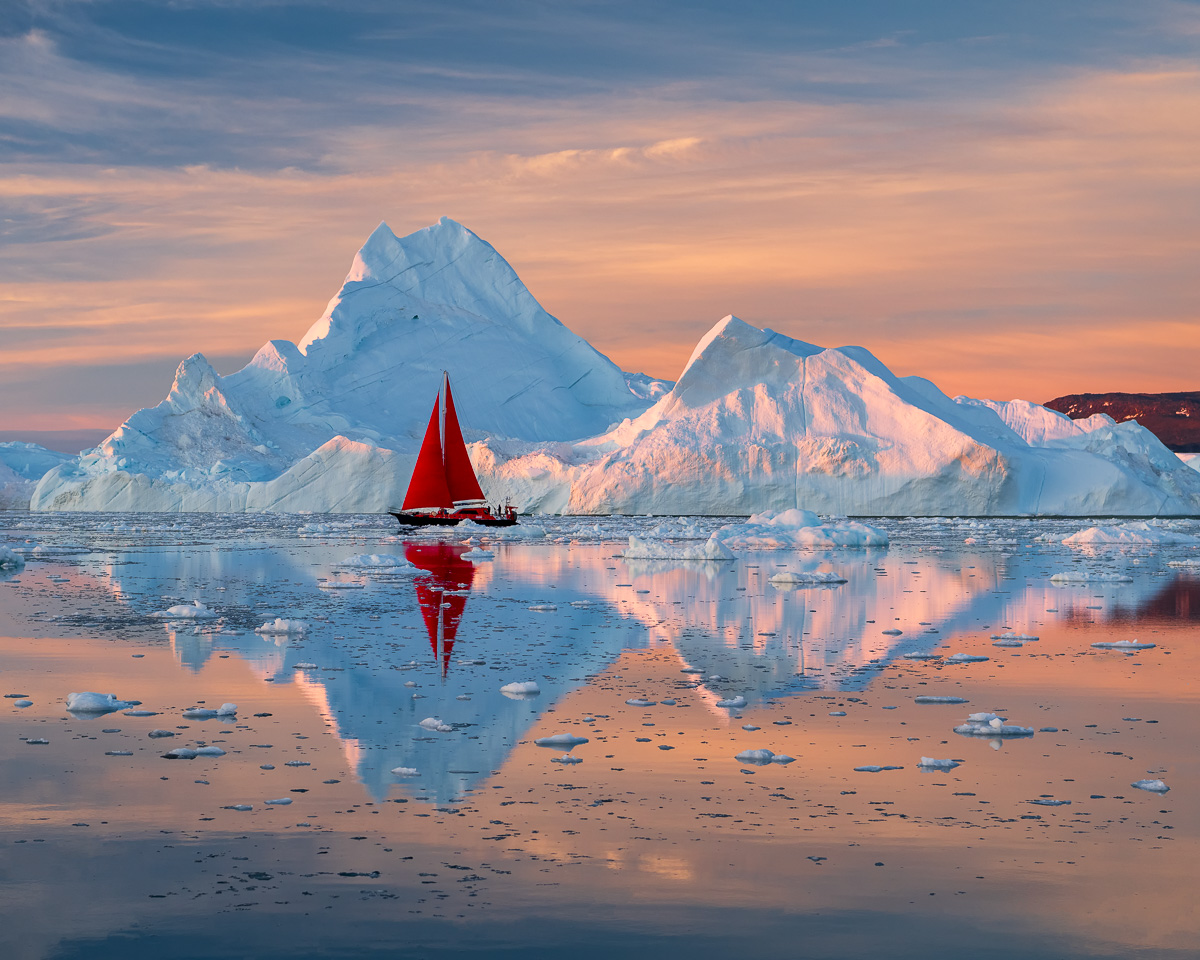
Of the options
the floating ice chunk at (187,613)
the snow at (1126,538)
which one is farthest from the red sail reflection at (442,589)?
the snow at (1126,538)

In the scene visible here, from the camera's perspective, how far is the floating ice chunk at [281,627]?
37.8 ft

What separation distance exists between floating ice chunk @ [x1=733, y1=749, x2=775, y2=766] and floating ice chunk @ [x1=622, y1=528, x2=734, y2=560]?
53.6ft

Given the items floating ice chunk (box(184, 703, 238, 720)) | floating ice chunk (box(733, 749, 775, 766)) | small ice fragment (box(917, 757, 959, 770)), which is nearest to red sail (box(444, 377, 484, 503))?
floating ice chunk (box(184, 703, 238, 720))

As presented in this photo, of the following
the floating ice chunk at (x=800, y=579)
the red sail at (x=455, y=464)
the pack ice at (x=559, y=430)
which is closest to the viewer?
the floating ice chunk at (x=800, y=579)

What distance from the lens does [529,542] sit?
31.5 meters

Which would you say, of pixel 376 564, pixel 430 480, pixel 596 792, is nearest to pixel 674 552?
pixel 376 564

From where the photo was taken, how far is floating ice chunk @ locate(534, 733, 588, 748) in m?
6.67

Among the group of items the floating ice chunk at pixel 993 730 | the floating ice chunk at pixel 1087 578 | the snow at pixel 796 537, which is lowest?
the floating ice chunk at pixel 993 730

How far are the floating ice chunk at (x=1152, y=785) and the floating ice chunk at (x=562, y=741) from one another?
8.88ft

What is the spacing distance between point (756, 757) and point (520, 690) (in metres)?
2.29

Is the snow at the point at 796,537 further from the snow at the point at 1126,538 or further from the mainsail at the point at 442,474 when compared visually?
the mainsail at the point at 442,474

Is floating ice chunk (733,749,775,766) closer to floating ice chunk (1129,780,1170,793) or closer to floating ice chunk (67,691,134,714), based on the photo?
floating ice chunk (1129,780,1170,793)

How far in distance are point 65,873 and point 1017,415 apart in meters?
67.7

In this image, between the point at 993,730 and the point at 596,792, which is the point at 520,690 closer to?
the point at 596,792
